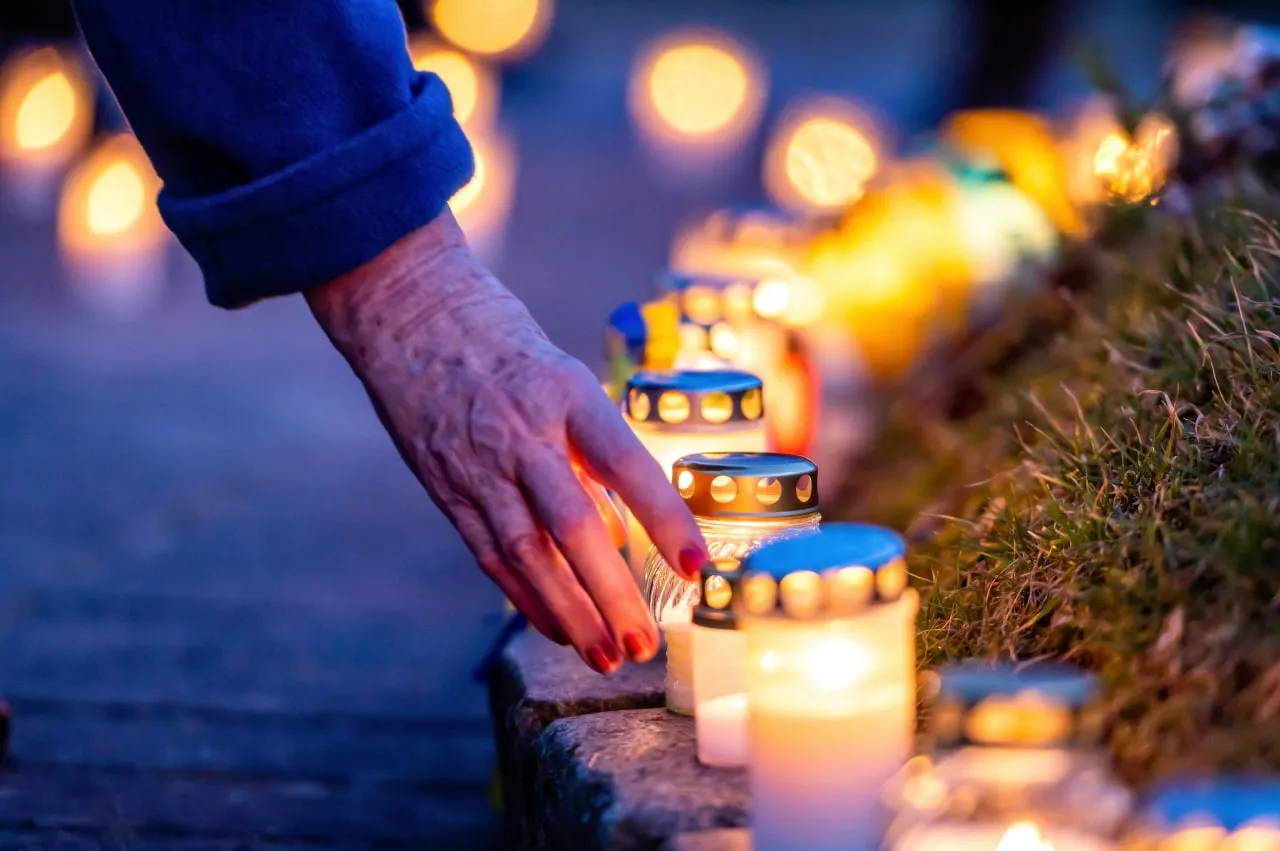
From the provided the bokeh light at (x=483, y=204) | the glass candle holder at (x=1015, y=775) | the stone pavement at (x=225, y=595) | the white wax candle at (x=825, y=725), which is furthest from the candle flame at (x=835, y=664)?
the bokeh light at (x=483, y=204)

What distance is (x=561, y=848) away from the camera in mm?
1519

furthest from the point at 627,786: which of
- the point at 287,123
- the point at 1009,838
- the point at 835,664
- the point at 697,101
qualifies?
the point at 697,101

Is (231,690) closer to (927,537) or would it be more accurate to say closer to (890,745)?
(927,537)

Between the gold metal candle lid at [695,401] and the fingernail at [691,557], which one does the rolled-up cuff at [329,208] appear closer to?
the gold metal candle lid at [695,401]

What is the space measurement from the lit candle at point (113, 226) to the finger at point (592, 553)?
15.4 ft

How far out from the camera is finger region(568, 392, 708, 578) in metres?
1.45

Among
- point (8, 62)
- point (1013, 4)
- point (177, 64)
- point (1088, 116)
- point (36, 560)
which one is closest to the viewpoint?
point (177, 64)

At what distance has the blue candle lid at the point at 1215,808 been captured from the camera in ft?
3.34

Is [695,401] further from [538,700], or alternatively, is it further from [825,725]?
[825,725]

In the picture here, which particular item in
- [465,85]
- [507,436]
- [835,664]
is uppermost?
[465,85]

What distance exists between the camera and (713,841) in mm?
1269

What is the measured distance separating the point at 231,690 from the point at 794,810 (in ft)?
5.44

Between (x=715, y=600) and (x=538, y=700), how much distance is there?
41cm

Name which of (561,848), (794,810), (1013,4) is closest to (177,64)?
(561,848)
